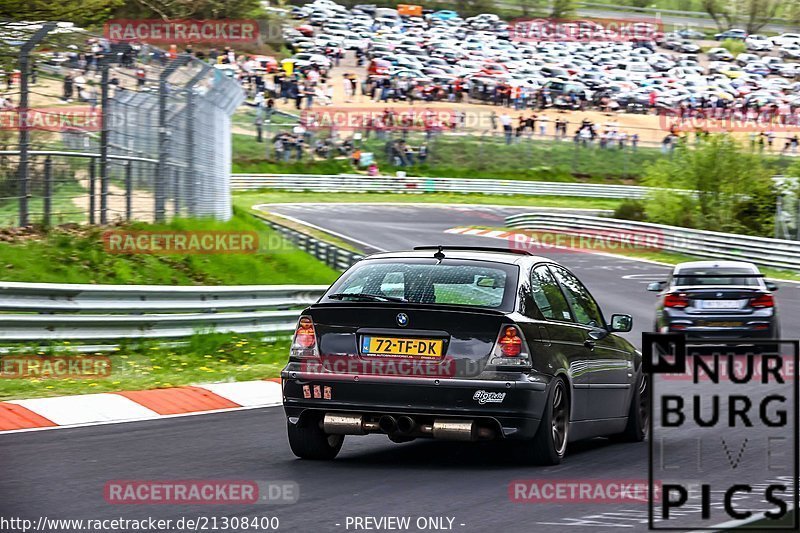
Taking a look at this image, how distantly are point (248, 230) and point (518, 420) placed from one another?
1558cm

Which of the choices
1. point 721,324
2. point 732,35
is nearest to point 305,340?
point 721,324

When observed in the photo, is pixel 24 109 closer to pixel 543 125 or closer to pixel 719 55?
pixel 543 125

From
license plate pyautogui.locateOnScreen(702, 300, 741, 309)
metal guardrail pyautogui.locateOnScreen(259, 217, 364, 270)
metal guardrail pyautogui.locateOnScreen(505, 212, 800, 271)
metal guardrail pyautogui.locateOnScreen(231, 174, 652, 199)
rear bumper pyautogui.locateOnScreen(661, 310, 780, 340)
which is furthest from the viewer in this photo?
metal guardrail pyautogui.locateOnScreen(231, 174, 652, 199)

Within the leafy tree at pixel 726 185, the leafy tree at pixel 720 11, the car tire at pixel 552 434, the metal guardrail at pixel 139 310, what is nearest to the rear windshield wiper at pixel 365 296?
the car tire at pixel 552 434

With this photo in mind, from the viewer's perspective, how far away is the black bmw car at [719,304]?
17.6 metres

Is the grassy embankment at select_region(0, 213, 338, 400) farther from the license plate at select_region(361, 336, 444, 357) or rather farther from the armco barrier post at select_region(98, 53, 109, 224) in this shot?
the license plate at select_region(361, 336, 444, 357)

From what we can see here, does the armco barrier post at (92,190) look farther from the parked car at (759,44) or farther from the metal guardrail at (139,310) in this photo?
Result: the parked car at (759,44)

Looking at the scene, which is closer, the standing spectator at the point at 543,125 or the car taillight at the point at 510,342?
the car taillight at the point at 510,342

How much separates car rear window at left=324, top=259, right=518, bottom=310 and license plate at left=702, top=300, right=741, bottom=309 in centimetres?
993

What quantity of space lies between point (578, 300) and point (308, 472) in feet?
8.71

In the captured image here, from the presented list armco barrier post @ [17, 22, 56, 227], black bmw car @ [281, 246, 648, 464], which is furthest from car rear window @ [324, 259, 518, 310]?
armco barrier post @ [17, 22, 56, 227]

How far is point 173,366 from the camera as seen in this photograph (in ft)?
46.2

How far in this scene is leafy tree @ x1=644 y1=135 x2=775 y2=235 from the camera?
39000 mm

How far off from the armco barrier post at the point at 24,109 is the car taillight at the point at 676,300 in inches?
347
